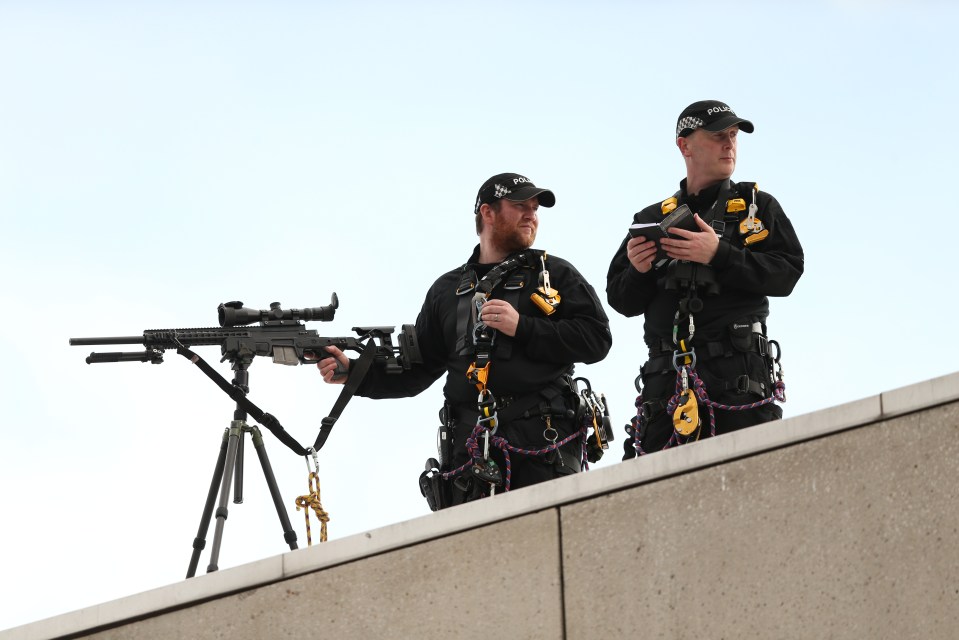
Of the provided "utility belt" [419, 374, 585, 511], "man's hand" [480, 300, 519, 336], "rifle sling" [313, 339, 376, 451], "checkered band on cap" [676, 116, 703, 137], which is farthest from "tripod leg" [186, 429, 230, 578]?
"checkered band on cap" [676, 116, 703, 137]

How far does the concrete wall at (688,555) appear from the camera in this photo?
5270mm

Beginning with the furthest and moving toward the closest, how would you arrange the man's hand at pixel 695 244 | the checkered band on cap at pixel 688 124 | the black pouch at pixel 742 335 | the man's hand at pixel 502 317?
the man's hand at pixel 502 317 → the checkered band on cap at pixel 688 124 → the black pouch at pixel 742 335 → the man's hand at pixel 695 244

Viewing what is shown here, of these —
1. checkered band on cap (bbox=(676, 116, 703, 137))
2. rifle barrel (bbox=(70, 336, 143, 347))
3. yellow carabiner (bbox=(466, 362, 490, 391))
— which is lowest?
yellow carabiner (bbox=(466, 362, 490, 391))

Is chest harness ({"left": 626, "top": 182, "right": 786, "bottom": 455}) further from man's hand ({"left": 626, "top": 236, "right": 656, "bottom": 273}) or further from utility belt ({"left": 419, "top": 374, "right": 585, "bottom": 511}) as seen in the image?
utility belt ({"left": 419, "top": 374, "right": 585, "bottom": 511})

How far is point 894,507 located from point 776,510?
0.41 m

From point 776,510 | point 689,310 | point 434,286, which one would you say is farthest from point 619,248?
point 776,510

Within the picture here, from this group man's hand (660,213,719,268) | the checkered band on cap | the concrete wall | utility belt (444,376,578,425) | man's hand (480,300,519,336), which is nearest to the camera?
the concrete wall

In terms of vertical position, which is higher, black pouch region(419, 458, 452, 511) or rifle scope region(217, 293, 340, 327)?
rifle scope region(217, 293, 340, 327)

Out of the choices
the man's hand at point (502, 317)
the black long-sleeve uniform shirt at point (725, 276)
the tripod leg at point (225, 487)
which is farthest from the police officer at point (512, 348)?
the tripod leg at point (225, 487)

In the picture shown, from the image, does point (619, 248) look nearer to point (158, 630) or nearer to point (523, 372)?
point (523, 372)

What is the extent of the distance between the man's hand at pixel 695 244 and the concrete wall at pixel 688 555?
127cm

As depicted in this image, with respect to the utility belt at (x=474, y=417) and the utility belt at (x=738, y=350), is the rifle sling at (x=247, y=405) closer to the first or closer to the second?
the utility belt at (x=474, y=417)

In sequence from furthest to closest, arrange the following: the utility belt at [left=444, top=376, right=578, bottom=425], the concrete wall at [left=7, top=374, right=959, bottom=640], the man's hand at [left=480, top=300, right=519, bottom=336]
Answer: the utility belt at [left=444, top=376, right=578, bottom=425] → the man's hand at [left=480, top=300, right=519, bottom=336] → the concrete wall at [left=7, top=374, right=959, bottom=640]

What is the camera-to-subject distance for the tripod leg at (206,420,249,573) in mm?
7258
